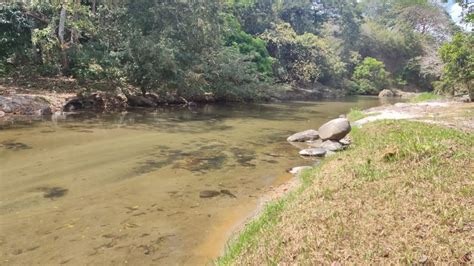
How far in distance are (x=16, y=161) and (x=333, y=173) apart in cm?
719

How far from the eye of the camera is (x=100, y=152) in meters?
10.5

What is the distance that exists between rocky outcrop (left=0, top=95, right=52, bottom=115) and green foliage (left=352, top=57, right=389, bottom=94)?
4542cm

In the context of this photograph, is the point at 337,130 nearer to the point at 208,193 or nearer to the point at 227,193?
the point at 227,193

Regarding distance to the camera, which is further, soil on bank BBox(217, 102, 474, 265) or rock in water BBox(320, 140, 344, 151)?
rock in water BBox(320, 140, 344, 151)

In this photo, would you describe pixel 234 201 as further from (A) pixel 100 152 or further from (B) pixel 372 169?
(A) pixel 100 152

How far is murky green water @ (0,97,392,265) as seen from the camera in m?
5.14

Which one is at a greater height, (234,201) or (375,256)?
(375,256)

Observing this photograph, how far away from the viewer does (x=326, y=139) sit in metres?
13.1

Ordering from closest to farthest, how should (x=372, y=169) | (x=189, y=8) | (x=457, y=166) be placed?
(x=457, y=166)
(x=372, y=169)
(x=189, y=8)

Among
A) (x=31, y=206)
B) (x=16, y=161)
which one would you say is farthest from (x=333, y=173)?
(x=16, y=161)

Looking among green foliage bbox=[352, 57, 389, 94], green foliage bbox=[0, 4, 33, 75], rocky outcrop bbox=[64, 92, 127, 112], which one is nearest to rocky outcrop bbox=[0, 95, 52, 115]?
rocky outcrop bbox=[64, 92, 127, 112]

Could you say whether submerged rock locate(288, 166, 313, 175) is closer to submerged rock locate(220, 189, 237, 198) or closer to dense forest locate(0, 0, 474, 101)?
submerged rock locate(220, 189, 237, 198)

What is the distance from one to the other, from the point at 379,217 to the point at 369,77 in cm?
5623

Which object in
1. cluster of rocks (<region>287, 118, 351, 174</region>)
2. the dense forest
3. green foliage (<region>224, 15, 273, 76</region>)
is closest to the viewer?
cluster of rocks (<region>287, 118, 351, 174</region>)
